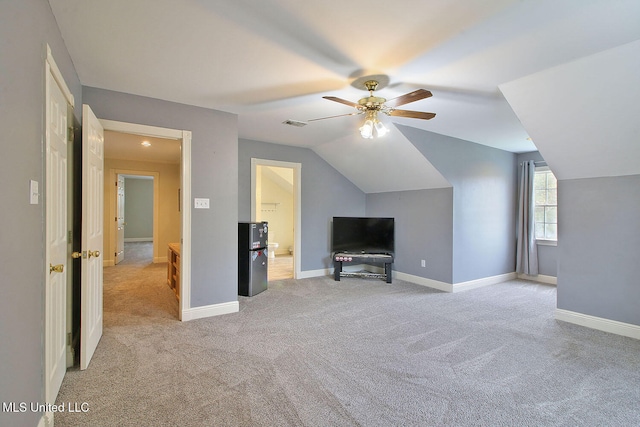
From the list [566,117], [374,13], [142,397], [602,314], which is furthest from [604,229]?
[142,397]

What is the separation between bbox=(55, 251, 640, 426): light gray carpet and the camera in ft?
6.17

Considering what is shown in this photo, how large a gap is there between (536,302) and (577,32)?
3.63 meters

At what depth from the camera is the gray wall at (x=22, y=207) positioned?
1.22 meters

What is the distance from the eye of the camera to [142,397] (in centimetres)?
204

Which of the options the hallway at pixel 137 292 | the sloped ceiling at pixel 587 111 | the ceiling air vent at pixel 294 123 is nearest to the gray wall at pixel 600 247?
the sloped ceiling at pixel 587 111

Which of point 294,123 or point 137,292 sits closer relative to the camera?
point 294,123

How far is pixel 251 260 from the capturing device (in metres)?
4.45

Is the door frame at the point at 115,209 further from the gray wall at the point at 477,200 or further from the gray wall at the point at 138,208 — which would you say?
the gray wall at the point at 477,200

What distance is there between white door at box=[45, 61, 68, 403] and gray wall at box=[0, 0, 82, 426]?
84mm

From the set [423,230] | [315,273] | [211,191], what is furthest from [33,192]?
[423,230]

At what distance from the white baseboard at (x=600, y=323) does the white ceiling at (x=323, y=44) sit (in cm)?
259

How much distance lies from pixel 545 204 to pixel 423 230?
2.48 m

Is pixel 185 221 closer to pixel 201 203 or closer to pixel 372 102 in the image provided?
pixel 201 203

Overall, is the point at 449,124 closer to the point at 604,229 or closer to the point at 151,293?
the point at 604,229
